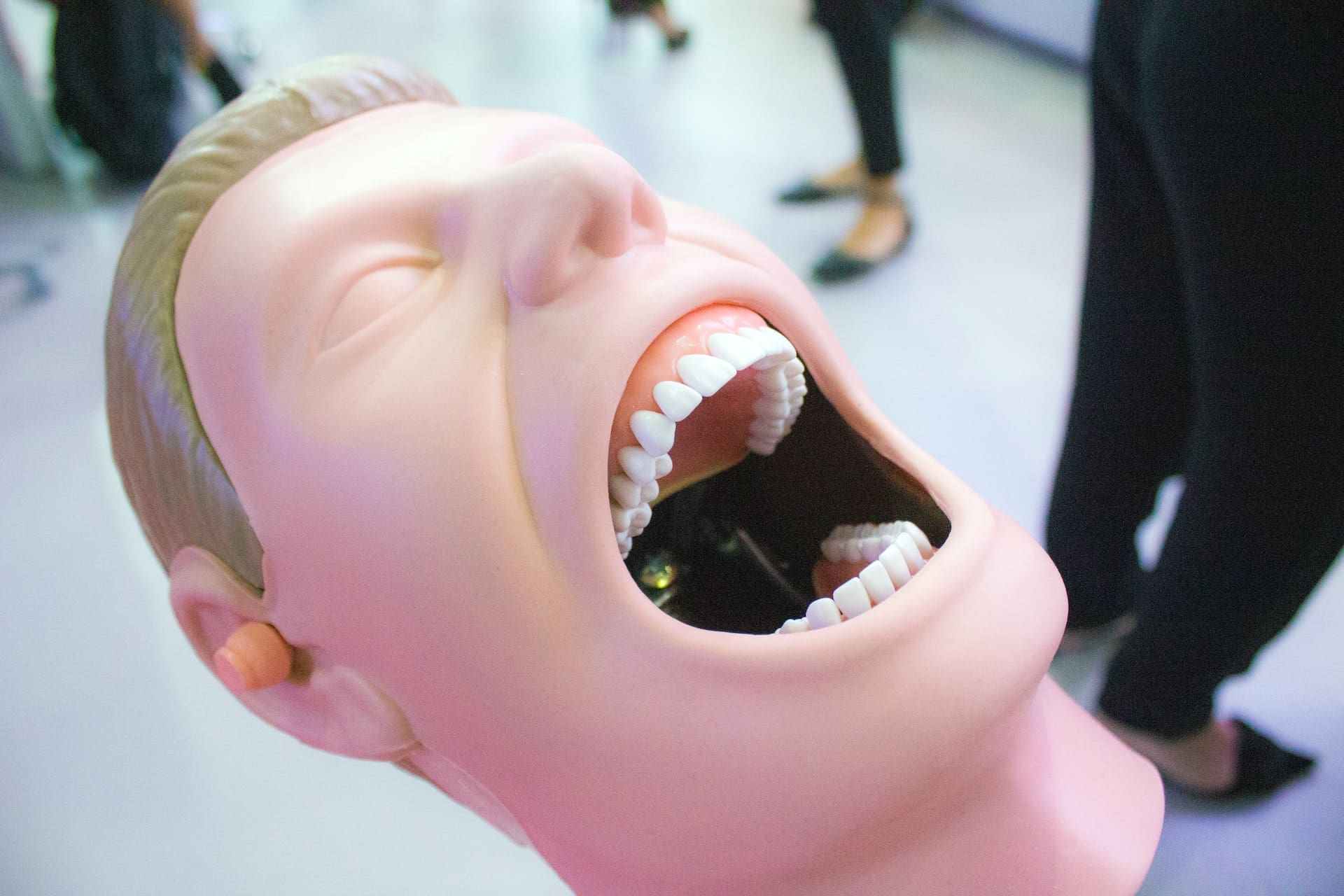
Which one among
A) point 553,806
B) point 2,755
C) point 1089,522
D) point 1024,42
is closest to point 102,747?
point 2,755

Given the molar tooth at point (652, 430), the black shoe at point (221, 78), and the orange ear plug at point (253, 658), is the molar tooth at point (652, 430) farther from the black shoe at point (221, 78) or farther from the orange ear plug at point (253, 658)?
the black shoe at point (221, 78)

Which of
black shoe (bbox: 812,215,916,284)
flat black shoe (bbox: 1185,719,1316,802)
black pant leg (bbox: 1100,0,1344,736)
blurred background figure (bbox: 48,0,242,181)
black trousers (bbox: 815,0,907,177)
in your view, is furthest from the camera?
black shoe (bbox: 812,215,916,284)

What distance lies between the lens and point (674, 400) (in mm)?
498

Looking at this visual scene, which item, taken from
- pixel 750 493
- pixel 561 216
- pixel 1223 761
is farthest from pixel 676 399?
pixel 1223 761

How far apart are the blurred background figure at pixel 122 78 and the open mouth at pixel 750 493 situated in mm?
1155

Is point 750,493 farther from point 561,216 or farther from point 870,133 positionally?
point 870,133

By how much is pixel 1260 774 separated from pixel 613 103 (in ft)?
7.19

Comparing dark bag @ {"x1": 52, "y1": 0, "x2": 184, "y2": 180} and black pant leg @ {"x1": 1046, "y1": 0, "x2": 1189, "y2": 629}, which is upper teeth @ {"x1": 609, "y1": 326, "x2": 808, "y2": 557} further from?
dark bag @ {"x1": 52, "y1": 0, "x2": 184, "y2": 180}

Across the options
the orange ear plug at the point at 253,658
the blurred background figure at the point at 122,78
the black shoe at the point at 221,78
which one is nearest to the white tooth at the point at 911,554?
the orange ear plug at the point at 253,658

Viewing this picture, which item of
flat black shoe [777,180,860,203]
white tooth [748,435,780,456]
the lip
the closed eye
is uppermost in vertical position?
the closed eye

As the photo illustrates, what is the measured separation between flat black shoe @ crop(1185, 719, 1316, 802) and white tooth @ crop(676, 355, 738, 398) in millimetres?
964

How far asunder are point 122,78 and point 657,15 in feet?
5.46

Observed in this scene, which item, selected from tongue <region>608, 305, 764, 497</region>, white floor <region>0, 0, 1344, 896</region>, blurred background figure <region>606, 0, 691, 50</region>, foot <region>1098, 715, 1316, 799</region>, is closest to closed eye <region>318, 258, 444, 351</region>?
tongue <region>608, 305, 764, 497</region>

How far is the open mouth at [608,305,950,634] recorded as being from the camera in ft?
1.69
